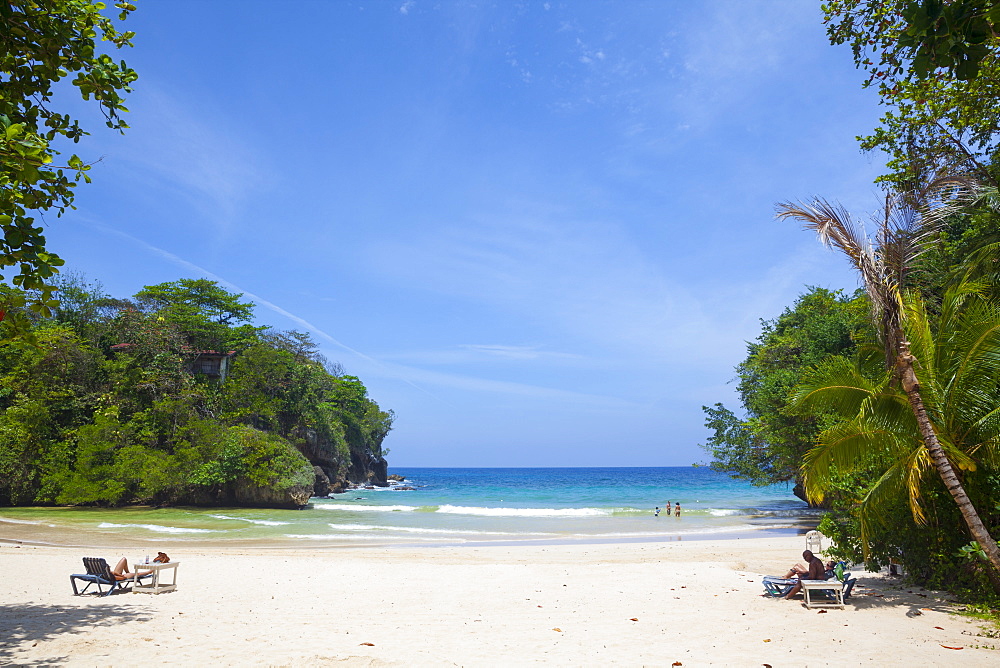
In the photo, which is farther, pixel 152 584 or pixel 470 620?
pixel 152 584

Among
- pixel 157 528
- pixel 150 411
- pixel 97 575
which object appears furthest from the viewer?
pixel 150 411

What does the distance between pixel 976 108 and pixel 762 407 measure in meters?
18.2

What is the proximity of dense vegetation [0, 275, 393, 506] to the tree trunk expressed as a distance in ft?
112

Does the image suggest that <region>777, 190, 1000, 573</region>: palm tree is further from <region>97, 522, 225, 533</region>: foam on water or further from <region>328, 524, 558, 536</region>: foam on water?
<region>97, 522, 225, 533</region>: foam on water

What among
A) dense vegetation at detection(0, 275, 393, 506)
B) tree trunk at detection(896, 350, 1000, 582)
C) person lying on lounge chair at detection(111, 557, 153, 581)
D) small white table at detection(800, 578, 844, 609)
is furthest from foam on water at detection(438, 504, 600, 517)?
tree trunk at detection(896, 350, 1000, 582)

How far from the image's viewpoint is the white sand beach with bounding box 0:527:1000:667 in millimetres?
6672

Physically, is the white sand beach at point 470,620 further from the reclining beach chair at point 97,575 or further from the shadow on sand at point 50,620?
the reclining beach chair at point 97,575

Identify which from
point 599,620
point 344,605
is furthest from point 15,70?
point 599,620

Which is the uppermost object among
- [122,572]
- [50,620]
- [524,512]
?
[122,572]

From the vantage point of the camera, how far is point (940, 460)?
25.5 feet

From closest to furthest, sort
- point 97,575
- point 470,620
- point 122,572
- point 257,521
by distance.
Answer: point 470,620 → point 97,575 → point 122,572 → point 257,521

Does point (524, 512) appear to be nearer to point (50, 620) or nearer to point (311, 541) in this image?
point (311, 541)

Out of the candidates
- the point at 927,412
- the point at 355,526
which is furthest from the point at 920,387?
the point at 355,526

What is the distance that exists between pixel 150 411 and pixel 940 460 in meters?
40.8
